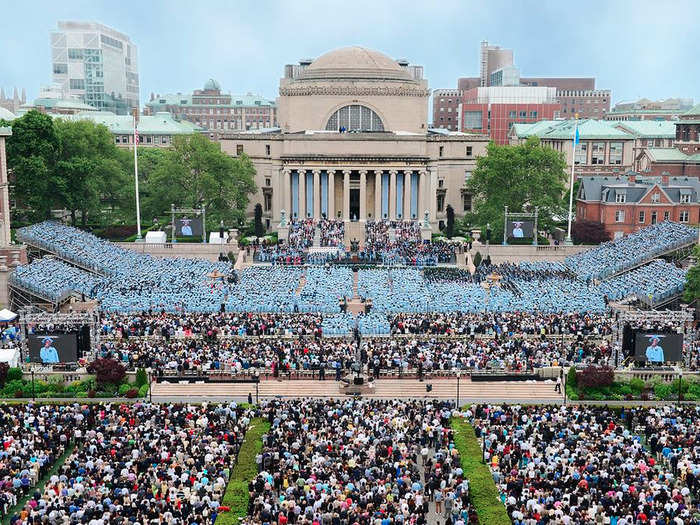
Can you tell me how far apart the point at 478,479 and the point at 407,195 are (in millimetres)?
68141

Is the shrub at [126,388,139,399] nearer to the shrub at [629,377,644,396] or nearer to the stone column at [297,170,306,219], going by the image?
the shrub at [629,377,644,396]

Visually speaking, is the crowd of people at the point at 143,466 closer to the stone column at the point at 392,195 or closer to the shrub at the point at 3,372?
the shrub at the point at 3,372

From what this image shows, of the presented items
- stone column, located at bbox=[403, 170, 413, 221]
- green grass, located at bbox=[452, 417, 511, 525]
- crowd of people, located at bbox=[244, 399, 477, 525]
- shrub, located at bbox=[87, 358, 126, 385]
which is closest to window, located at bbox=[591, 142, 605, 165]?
stone column, located at bbox=[403, 170, 413, 221]

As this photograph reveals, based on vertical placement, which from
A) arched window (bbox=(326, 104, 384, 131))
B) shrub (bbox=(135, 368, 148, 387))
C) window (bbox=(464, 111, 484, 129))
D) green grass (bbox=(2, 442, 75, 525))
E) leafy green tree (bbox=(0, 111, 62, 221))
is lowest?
green grass (bbox=(2, 442, 75, 525))

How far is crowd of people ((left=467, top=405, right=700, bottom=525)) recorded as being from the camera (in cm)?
2816

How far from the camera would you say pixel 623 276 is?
229 feet

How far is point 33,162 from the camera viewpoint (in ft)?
269

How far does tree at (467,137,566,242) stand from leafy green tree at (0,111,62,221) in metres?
48.2

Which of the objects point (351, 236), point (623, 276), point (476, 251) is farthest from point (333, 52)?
point (623, 276)

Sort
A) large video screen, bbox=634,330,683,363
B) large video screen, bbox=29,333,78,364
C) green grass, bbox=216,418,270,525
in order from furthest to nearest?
large video screen, bbox=634,330,683,363
large video screen, bbox=29,333,78,364
green grass, bbox=216,418,270,525

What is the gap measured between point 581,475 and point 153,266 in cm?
5138

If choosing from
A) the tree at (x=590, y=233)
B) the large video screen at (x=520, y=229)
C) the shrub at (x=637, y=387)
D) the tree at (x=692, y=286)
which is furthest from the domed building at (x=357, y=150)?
the shrub at (x=637, y=387)

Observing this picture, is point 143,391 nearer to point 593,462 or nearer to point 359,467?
point 359,467

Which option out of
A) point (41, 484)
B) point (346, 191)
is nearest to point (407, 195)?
point (346, 191)
